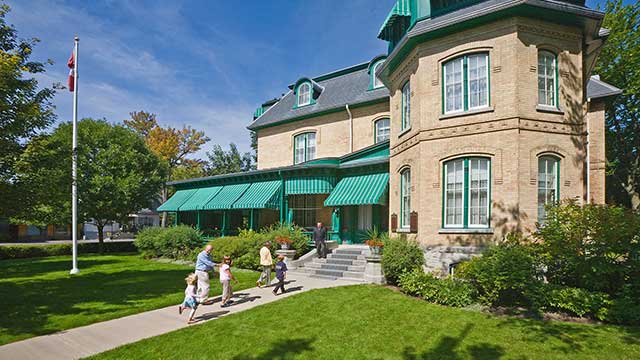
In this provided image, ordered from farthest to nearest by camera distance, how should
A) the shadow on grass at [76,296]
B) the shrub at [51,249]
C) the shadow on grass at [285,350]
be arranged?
1. the shrub at [51,249]
2. the shadow on grass at [76,296]
3. the shadow on grass at [285,350]

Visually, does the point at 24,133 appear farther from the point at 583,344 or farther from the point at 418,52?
the point at 583,344

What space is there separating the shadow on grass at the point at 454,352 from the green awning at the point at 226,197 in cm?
1618

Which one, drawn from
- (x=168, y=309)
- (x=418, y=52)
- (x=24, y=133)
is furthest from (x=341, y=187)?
(x=24, y=133)

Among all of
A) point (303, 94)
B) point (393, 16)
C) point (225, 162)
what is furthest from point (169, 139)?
point (393, 16)

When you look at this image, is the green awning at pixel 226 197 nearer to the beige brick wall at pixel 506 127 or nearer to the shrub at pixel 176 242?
the shrub at pixel 176 242

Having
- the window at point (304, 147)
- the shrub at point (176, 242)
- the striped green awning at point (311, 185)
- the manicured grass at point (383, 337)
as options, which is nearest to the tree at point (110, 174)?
the shrub at point (176, 242)

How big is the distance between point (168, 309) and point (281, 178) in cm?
1111

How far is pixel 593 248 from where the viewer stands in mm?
8898

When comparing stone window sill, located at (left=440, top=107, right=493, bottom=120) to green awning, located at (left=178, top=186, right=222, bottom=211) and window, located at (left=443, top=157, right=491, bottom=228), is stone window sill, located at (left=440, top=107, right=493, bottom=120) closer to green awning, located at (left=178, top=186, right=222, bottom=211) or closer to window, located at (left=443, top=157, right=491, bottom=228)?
window, located at (left=443, top=157, right=491, bottom=228)

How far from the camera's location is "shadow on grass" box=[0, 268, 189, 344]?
8.84 metres

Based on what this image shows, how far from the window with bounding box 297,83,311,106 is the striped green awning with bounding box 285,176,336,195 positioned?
7.35 meters

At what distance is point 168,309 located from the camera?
10.0 m

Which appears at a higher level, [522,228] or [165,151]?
[165,151]

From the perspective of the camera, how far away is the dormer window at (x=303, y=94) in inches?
981
